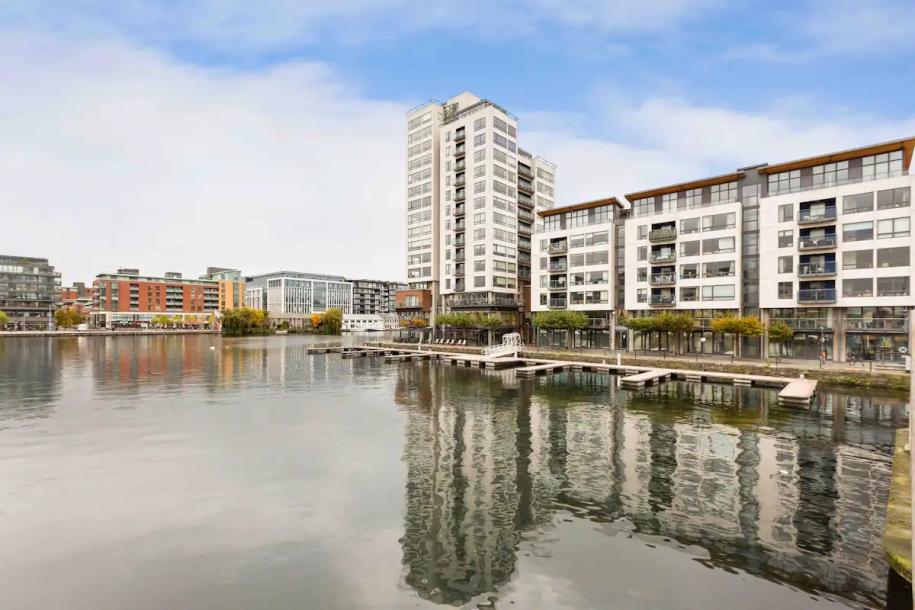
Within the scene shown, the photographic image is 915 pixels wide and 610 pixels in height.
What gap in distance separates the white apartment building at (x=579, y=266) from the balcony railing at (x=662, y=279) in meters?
7.73

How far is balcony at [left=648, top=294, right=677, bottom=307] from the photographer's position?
238 ft

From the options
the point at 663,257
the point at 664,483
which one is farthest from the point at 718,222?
the point at 664,483

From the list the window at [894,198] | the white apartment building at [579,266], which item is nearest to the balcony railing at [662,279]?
the white apartment building at [579,266]

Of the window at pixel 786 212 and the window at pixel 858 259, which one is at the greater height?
the window at pixel 786 212

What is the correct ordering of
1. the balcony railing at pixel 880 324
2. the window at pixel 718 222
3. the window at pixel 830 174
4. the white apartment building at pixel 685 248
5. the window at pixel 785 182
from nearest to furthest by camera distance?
the balcony railing at pixel 880 324 < the window at pixel 830 174 < the window at pixel 785 182 < the window at pixel 718 222 < the white apartment building at pixel 685 248

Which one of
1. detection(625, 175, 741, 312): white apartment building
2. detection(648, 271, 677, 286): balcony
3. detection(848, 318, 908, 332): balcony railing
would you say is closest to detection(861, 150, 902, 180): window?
detection(625, 175, 741, 312): white apartment building

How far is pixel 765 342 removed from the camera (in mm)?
64062

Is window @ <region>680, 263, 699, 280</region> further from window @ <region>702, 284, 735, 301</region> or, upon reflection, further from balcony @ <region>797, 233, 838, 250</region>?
balcony @ <region>797, 233, 838, 250</region>

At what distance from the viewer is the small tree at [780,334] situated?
196ft

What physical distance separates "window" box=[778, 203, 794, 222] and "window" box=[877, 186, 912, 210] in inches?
336

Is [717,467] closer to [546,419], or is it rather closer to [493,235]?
[546,419]

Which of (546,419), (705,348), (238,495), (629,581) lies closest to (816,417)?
(546,419)

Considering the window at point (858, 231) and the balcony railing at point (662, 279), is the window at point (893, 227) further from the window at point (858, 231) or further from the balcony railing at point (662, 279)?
the balcony railing at point (662, 279)

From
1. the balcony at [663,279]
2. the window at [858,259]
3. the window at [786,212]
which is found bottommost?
the balcony at [663,279]
